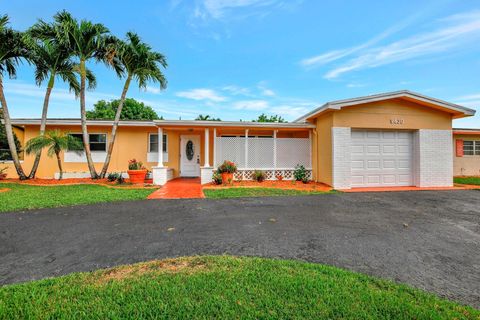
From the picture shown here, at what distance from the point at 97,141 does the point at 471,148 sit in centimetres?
2189

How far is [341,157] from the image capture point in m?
8.91

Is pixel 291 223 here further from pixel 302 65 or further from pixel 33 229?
pixel 302 65

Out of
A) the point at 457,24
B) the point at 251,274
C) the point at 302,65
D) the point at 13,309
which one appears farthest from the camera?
the point at 302,65

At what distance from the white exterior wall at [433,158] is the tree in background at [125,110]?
30866 millimetres

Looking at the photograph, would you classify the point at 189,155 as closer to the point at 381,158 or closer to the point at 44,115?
the point at 44,115

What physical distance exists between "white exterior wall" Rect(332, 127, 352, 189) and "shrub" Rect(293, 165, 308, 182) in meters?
1.62

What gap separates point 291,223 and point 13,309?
12.7ft

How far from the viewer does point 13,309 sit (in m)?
1.82

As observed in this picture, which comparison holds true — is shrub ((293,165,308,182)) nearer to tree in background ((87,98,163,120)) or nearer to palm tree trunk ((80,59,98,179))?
palm tree trunk ((80,59,98,179))

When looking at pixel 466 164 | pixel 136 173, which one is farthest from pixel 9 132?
pixel 466 164

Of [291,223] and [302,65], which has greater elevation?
[302,65]

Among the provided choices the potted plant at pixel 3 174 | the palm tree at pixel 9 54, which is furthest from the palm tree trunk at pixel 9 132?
the potted plant at pixel 3 174

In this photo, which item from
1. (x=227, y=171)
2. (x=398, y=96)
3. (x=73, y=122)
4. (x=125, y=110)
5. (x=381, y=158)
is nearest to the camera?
(x=398, y=96)

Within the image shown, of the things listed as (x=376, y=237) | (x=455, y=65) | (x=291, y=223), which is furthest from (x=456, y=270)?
(x=455, y=65)
